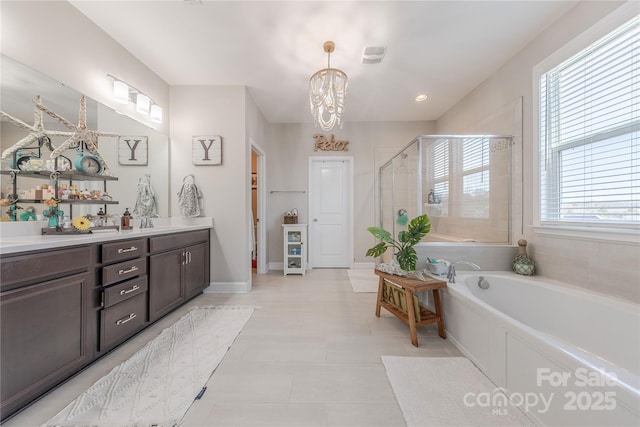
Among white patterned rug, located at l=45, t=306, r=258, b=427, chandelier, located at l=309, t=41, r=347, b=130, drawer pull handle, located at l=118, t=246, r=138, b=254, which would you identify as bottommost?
white patterned rug, located at l=45, t=306, r=258, b=427

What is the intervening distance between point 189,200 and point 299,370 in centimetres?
238

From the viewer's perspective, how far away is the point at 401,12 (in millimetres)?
1921

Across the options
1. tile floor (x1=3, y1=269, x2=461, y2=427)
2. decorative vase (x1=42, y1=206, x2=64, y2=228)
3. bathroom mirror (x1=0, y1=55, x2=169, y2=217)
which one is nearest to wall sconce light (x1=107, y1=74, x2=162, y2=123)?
bathroom mirror (x1=0, y1=55, x2=169, y2=217)

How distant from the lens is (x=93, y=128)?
6.85 ft

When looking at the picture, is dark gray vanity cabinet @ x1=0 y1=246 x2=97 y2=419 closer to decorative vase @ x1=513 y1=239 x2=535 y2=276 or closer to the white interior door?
the white interior door

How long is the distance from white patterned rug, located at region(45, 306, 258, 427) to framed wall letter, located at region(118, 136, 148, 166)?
1.76 meters

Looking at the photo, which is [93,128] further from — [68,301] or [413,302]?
[413,302]

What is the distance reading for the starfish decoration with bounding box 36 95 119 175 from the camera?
176 cm

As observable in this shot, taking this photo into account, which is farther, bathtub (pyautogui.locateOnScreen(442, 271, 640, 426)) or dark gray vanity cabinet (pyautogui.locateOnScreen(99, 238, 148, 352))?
dark gray vanity cabinet (pyautogui.locateOnScreen(99, 238, 148, 352))

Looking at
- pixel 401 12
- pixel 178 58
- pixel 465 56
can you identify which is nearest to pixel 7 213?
pixel 178 58

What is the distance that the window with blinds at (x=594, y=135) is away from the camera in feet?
4.93

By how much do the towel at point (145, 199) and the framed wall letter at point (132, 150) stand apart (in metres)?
0.20

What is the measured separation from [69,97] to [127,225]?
115 cm

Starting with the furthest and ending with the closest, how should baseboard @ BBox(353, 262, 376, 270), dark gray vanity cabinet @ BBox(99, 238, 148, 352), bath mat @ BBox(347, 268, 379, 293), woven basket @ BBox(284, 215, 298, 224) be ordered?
baseboard @ BBox(353, 262, 376, 270) < woven basket @ BBox(284, 215, 298, 224) < bath mat @ BBox(347, 268, 379, 293) < dark gray vanity cabinet @ BBox(99, 238, 148, 352)
